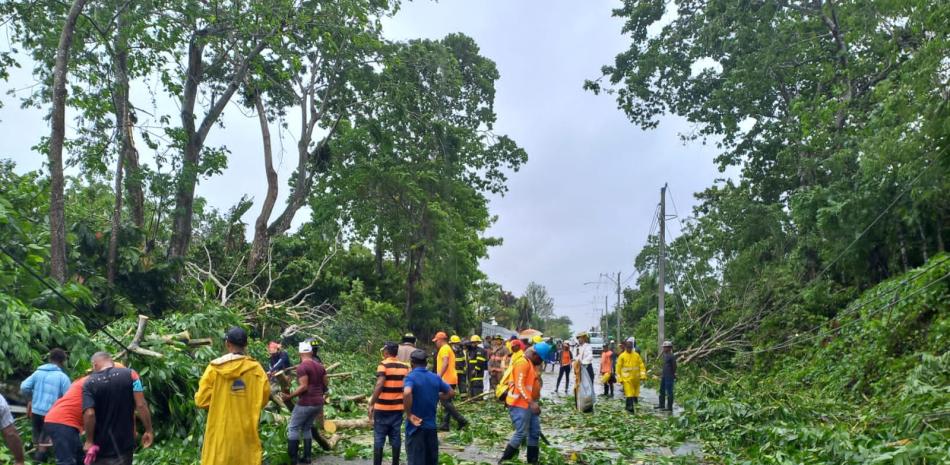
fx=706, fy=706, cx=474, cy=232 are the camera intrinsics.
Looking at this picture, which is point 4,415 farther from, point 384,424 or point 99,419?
point 384,424

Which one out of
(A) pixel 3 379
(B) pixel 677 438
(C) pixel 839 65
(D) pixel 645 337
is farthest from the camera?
(D) pixel 645 337

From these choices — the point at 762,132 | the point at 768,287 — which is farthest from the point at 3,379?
the point at 762,132

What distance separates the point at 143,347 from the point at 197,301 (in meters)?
8.19

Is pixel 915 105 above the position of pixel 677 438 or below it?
above

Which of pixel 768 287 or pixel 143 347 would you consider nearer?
pixel 143 347

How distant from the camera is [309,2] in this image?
1869cm

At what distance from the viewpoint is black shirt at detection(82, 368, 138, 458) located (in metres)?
5.71

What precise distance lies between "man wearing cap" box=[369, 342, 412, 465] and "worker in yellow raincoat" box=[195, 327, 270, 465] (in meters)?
2.39

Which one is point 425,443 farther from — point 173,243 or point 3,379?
point 173,243

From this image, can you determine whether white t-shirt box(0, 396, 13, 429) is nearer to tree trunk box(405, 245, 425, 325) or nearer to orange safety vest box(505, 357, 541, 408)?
orange safety vest box(505, 357, 541, 408)

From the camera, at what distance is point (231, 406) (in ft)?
18.0

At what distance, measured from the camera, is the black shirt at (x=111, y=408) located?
5715 millimetres

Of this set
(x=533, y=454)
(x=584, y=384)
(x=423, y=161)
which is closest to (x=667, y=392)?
(x=584, y=384)

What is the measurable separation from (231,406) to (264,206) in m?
19.5
